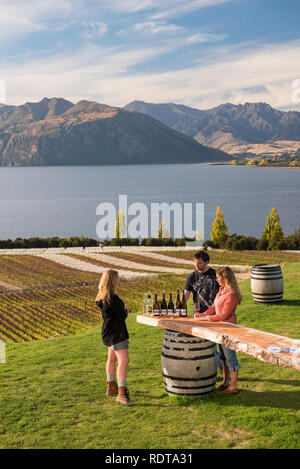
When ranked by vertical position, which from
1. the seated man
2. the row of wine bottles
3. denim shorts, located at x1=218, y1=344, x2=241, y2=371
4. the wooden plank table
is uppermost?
the seated man

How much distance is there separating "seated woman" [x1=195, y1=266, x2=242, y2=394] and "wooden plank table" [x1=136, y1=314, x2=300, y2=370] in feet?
0.63

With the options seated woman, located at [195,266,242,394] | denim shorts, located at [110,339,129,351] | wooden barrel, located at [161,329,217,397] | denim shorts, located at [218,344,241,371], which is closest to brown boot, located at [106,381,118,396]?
denim shorts, located at [110,339,129,351]

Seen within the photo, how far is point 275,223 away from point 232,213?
59258 millimetres

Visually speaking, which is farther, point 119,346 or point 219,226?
point 219,226

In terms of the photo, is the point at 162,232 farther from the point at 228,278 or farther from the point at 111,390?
the point at 228,278

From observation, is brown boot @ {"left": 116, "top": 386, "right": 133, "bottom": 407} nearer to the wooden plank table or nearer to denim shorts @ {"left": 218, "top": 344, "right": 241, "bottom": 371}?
the wooden plank table

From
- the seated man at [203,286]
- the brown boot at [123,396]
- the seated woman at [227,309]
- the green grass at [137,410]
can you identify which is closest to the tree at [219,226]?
the green grass at [137,410]

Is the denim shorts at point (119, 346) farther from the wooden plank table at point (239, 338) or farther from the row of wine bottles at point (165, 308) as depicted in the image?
the row of wine bottles at point (165, 308)

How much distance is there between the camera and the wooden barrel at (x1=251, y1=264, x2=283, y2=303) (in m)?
15.9

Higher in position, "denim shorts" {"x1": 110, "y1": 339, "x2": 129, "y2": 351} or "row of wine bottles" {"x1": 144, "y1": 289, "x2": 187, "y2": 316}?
"row of wine bottles" {"x1": 144, "y1": 289, "x2": 187, "y2": 316}

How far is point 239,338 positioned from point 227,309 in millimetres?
1110

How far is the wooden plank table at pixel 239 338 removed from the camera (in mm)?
6746

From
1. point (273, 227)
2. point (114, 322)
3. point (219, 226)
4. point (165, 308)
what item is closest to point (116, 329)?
point (114, 322)

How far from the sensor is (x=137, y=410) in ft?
26.6
